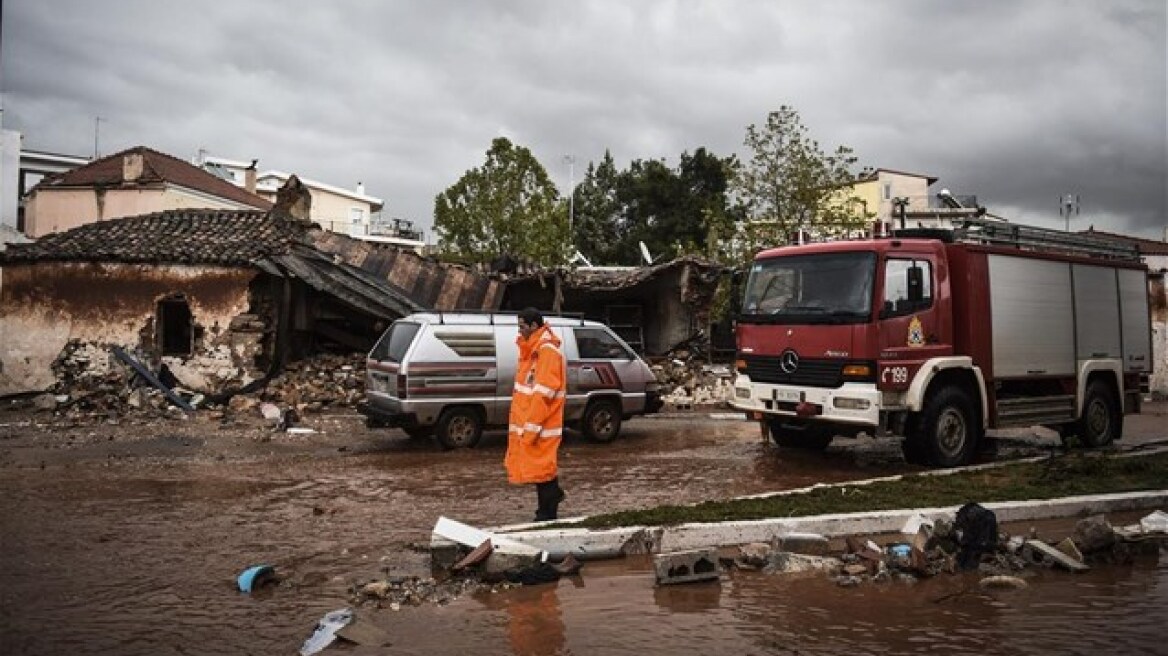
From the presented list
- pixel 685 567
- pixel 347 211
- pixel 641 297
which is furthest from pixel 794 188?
pixel 347 211

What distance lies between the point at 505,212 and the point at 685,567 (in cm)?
2747

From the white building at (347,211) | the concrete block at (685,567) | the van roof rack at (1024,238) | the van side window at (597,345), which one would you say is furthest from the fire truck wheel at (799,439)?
the white building at (347,211)

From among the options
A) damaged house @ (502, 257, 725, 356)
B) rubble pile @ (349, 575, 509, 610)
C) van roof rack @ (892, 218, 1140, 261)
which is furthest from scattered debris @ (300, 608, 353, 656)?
damaged house @ (502, 257, 725, 356)

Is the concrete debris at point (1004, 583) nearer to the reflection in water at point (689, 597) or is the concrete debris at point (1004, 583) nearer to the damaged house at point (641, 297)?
the reflection in water at point (689, 597)

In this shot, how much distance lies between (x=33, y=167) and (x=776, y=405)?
49.2 meters

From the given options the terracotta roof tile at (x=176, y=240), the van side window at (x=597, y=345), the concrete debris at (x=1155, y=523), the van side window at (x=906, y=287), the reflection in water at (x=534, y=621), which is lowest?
the reflection in water at (x=534, y=621)

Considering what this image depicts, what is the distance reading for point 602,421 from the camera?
43.1ft

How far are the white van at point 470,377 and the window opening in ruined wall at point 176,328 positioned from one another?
26.5 feet

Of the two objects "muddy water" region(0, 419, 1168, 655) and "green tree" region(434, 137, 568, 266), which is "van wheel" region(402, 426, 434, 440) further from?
"green tree" region(434, 137, 568, 266)

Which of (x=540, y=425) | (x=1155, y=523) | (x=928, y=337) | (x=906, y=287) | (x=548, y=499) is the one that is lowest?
(x=1155, y=523)

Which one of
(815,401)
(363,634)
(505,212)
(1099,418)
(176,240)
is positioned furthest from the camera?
(505,212)

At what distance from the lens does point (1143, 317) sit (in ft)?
42.4

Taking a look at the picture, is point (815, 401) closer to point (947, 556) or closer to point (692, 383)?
point (947, 556)

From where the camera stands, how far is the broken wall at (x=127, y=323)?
682 inches
